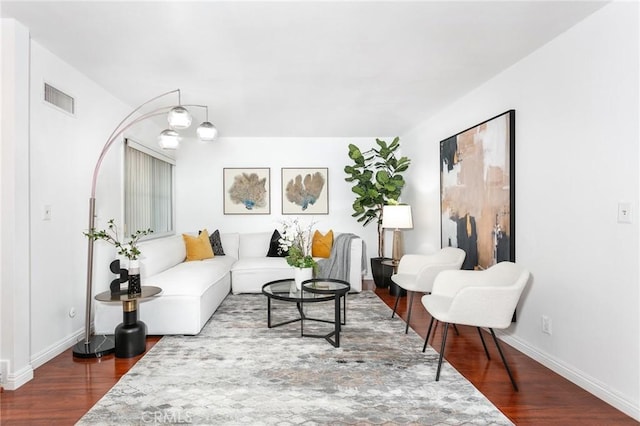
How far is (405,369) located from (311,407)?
89 cm

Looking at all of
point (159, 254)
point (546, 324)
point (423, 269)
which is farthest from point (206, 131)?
point (546, 324)

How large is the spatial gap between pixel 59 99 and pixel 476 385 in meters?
3.96

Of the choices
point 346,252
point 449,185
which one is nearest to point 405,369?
point 449,185

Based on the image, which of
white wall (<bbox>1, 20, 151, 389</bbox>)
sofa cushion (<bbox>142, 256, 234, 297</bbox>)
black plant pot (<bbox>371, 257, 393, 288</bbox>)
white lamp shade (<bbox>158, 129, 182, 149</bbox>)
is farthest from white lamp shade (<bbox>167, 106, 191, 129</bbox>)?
black plant pot (<bbox>371, 257, 393, 288</bbox>)

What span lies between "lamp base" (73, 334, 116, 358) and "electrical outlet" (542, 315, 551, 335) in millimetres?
3492

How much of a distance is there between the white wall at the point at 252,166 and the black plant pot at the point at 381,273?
0.79 m

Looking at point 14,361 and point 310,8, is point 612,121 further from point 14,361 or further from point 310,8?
point 14,361

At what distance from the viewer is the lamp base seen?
124 inches

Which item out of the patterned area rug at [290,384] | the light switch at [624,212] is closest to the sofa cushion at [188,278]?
the patterned area rug at [290,384]

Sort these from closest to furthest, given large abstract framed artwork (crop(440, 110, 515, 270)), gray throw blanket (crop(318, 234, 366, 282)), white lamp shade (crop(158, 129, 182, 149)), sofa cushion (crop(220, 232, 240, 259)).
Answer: large abstract framed artwork (crop(440, 110, 515, 270))
white lamp shade (crop(158, 129, 182, 149))
gray throw blanket (crop(318, 234, 366, 282))
sofa cushion (crop(220, 232, 240, 259))

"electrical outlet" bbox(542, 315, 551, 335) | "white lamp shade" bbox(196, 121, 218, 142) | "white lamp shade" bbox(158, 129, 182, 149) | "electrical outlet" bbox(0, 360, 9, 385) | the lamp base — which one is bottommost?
the lamp base

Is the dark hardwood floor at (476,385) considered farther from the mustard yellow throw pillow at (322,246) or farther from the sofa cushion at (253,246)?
the sofa cushion at (253,246)

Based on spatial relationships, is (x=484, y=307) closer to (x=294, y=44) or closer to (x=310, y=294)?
(x=310, y=294)

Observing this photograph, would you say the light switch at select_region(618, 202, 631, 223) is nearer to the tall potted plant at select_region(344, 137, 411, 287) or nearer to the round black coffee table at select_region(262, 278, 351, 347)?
the round black coffee table at select_region(262, 278, 351, 347)
